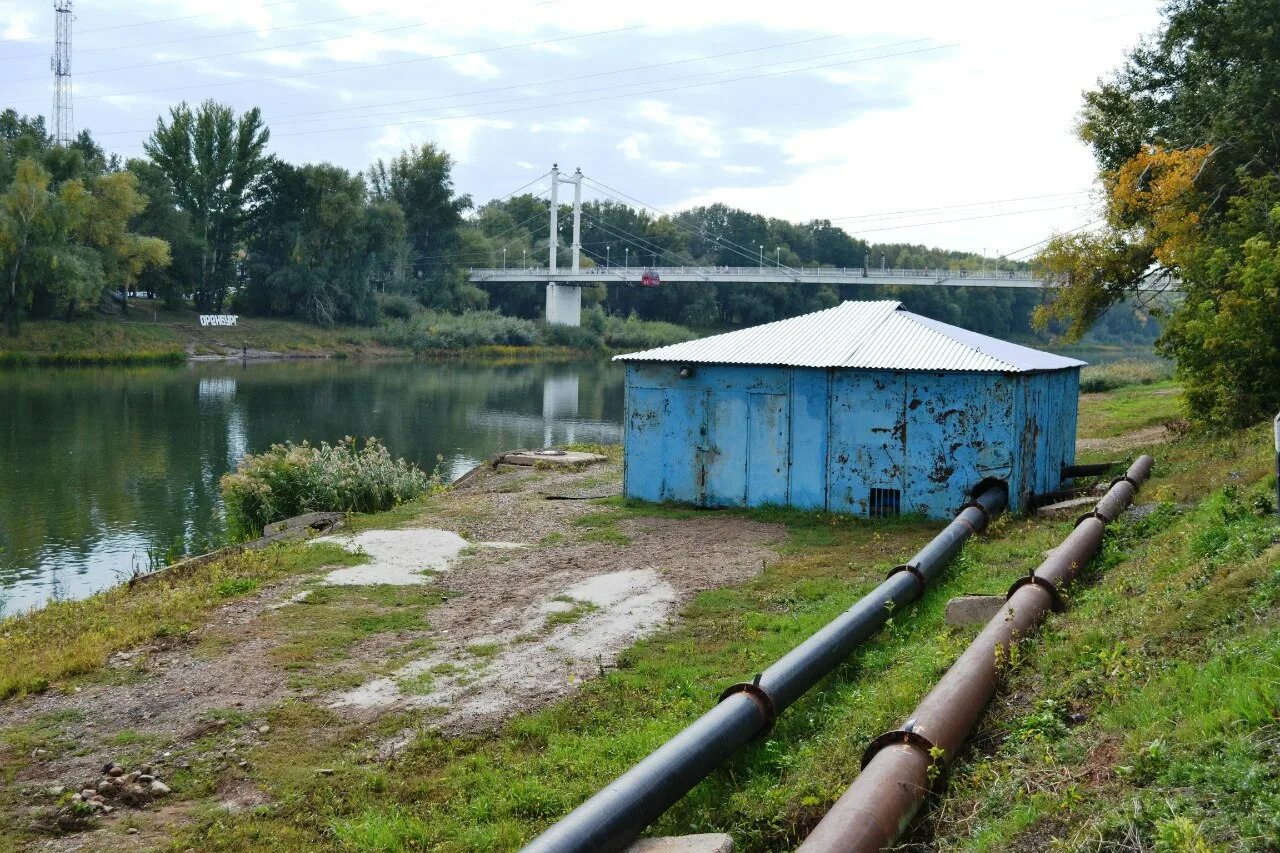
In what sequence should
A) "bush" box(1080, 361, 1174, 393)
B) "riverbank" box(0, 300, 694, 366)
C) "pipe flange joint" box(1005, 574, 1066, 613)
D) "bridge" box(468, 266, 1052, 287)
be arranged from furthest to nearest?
"bridge" box(468, 266, 1052, 287) → "riverbank" box(0, 300, 694, 366) → "bush" box(1080, 361, 1174, 393) → "pipe flange joint" box(1005, 574, 1066, 613)

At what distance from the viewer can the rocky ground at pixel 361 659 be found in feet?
21.2

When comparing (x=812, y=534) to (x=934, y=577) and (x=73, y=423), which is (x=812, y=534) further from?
(x=73, y=423)

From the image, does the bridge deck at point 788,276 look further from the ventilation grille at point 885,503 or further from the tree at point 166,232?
the ventilation grille at point 885,503

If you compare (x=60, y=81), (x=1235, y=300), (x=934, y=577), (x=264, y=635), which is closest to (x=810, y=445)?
(x=934, y=577)

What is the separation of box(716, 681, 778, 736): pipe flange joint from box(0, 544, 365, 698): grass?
4.96 metres

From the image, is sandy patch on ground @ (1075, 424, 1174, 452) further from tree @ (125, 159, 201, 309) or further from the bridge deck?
tree @ (125, 159, 201, 309)

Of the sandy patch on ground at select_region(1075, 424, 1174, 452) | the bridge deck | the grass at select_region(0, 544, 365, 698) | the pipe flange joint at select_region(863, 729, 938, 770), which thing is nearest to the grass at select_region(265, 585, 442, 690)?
the grass at select_region(0, 544, 365, 698)

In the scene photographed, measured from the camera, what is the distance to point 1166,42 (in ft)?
77.3

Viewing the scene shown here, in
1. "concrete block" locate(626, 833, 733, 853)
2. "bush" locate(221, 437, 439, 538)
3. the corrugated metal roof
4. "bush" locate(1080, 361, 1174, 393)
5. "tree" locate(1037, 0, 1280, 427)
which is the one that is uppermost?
"tree" locate(1037, 0, 1280, 427)

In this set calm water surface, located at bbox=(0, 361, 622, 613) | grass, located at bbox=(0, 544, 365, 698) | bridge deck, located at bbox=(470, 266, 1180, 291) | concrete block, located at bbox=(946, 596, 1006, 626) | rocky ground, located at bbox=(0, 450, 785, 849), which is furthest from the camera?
bridge deck, located at bbox=(470, 266, 1180, 291)

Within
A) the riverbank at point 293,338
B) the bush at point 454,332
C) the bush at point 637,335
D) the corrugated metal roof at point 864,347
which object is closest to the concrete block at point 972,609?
the corrugated metal roof at point 864,347

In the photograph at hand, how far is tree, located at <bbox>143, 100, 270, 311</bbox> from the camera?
233 feet

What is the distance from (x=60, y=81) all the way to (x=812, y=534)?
7246 cm

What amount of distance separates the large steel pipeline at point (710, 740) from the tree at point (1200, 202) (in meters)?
10.2
